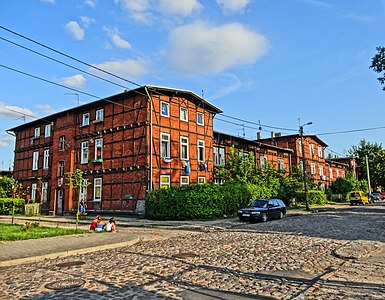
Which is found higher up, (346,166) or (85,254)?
(346,166)

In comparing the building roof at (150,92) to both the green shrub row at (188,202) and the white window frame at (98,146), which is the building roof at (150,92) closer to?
the white window frame at (98,146)

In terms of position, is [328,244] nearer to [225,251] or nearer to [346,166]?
[225,251]

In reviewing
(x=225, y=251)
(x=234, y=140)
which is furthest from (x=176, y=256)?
(x=234, y=140)

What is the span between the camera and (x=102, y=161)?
2936 centimetres

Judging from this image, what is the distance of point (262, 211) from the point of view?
21.9 metres

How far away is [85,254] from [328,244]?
8136 mm

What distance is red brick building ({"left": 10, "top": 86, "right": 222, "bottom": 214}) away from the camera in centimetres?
2677

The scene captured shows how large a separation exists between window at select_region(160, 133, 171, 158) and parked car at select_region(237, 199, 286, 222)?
27.6ft

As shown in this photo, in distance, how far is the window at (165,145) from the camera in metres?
27.5

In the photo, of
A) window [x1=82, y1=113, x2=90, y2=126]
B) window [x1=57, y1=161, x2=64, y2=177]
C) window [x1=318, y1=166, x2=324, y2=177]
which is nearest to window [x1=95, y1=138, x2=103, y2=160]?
window [x1=82, y1=113, x2=90, y2=126]

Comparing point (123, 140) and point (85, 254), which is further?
point (123, 140)

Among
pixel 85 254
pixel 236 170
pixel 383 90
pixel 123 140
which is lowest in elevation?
pixel 85 254

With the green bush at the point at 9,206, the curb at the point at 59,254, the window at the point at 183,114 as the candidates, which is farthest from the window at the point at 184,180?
the green bush at the point at 9,206

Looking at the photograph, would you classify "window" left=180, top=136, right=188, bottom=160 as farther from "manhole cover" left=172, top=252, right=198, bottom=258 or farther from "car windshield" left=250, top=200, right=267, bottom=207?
"manhole cover" left=172, top=252, right=198, bottom=258
